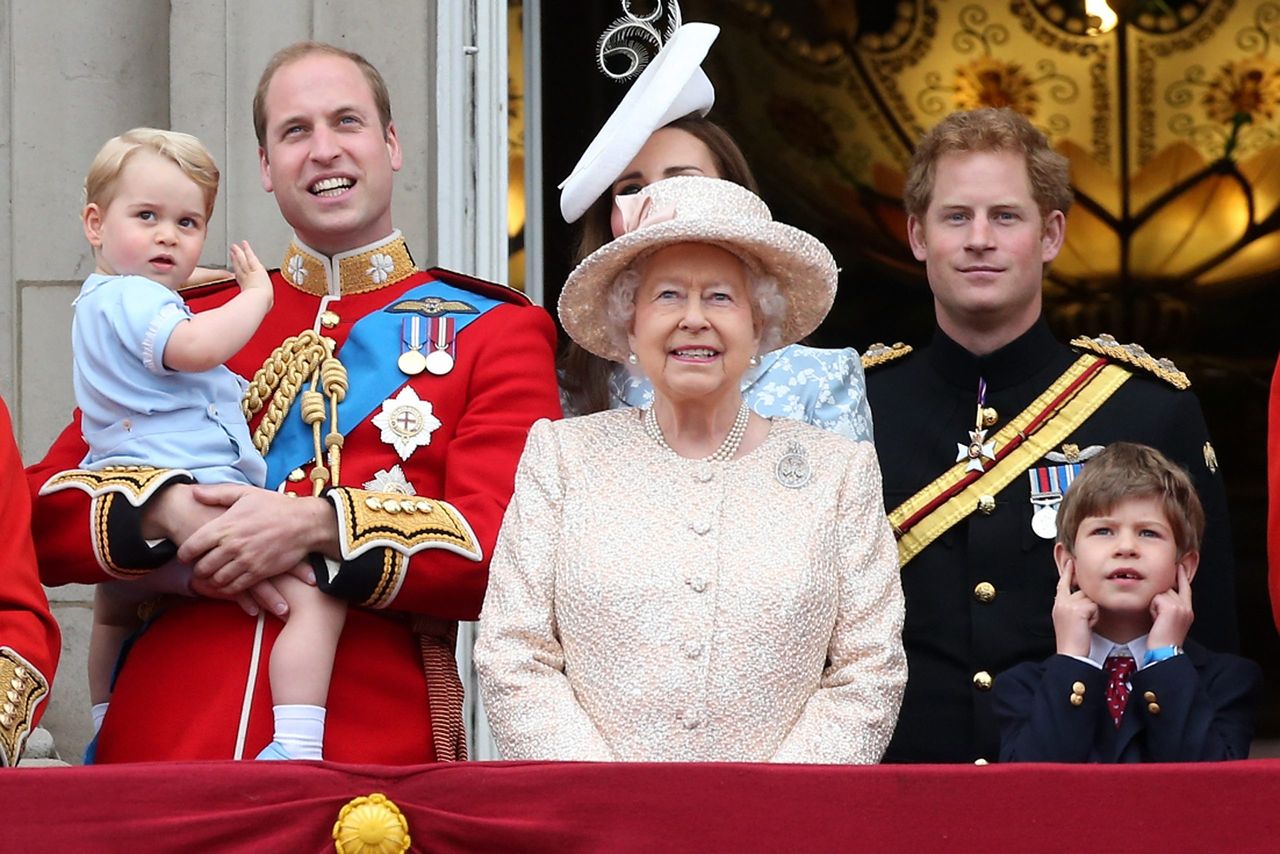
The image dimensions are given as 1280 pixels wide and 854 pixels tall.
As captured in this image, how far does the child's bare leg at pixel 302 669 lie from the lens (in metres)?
3.60

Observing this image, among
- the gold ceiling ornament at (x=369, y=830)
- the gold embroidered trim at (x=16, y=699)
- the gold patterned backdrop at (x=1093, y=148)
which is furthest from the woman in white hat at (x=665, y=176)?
the gold patterned backdrop at (x=1093, y=148)

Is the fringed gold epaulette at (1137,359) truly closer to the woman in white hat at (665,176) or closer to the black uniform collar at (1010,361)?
the black uniform collar at (1010,361)

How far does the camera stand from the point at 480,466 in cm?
375

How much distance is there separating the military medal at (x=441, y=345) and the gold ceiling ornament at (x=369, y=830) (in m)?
1.02

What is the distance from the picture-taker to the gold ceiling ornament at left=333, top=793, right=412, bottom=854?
299 centimetres

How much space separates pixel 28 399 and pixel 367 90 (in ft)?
5.65

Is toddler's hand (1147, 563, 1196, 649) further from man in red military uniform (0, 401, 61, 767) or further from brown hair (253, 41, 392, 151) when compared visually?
man in red military uniform (0, 401, 61, 767)

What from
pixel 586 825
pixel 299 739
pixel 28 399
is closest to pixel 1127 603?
pixel 586 825

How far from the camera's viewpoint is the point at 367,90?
4.00 meters

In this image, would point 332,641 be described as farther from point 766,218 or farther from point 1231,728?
point 1231,728

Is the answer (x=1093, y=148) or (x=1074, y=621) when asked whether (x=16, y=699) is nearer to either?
(x=1074, y=621)

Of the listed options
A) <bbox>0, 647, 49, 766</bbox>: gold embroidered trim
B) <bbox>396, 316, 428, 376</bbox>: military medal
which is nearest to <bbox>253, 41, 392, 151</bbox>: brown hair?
<bbox>396, 316, 428, 376</bbox>: military medal

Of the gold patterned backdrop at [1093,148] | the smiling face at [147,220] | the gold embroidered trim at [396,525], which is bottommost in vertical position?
the gold embroidered trim at [396,525]

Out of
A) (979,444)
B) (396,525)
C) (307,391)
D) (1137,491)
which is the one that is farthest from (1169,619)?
(307,391)
